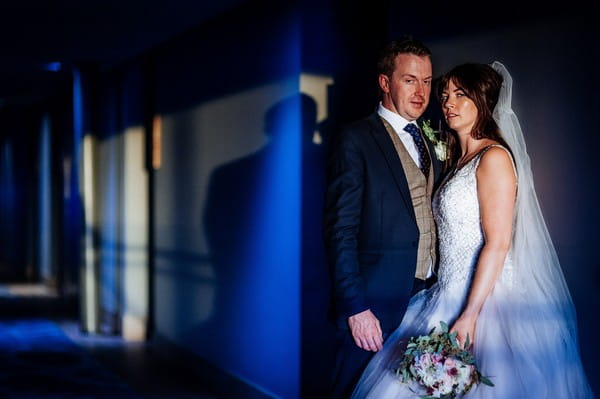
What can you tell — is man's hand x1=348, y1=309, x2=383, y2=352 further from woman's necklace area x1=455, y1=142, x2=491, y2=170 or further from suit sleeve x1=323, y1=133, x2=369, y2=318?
woman's necklace area x1=455, y1=142, x2=491, y2=170

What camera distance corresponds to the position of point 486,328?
94.3 inches

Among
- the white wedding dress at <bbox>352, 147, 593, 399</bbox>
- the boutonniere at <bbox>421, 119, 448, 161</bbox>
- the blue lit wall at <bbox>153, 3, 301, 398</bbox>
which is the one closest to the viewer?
the white wedding dress at <bbox>352, 147, 593, 399</bbox>

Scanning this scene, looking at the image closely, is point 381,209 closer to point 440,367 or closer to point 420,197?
point 420,197

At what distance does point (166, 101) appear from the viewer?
233 inches

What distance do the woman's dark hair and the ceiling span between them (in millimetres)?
2420

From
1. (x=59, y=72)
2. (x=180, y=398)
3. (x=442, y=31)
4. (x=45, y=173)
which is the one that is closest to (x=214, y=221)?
(x=180, y=398)

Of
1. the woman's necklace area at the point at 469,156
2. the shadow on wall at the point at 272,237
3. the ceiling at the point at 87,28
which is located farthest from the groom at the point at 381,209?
the ceiling at the point at 87,28

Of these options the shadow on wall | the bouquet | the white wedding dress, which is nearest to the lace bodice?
the white wedding dress

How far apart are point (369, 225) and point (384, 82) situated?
0.52 meters

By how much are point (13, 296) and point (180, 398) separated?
549 centimetres

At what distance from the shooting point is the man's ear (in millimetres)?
2582

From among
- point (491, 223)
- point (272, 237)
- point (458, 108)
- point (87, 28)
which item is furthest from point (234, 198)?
point (491, 223)

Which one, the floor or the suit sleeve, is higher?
the suit sleeve

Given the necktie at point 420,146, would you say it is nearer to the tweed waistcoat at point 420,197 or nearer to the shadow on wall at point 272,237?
the tweed waistcoat at point 420,197
